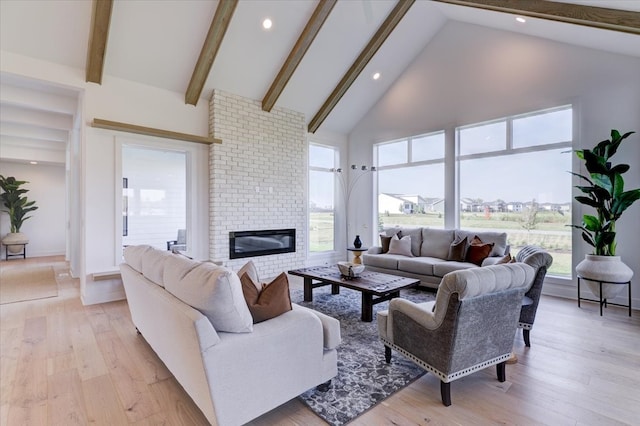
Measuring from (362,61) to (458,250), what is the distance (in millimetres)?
3791

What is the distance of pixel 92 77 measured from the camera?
416cm

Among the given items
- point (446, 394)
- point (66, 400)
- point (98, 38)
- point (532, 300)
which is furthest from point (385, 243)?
point (98, 38)

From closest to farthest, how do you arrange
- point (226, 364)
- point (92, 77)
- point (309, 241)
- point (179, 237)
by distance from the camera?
point (226, 364) < point (92, 77) < point (309, 241) < point (179, 237)

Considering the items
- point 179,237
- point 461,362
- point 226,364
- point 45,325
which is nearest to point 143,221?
point 179,237

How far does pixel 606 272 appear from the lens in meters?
3.69

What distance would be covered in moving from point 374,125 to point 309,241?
3.03 m

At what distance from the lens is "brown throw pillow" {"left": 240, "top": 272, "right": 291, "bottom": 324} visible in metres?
1.94

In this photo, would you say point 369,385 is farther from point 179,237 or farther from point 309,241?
point 179,237

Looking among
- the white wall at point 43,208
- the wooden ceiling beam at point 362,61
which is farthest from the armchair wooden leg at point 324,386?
the white wall at point 43,208

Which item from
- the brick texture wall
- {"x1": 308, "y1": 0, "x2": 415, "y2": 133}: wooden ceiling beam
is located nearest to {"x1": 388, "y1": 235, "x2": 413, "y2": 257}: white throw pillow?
the brick texture wall

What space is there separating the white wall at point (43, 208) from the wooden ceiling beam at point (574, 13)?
10.8 meters

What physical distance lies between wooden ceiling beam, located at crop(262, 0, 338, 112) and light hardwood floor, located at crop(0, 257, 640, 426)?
13.8 ft

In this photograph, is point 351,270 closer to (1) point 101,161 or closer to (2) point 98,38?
(1) point 101,161

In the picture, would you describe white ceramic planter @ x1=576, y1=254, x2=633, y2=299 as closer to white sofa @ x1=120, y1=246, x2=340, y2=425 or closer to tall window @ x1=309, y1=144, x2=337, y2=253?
white sofa @ x1=120, y1=246, x2=340, y2=425
